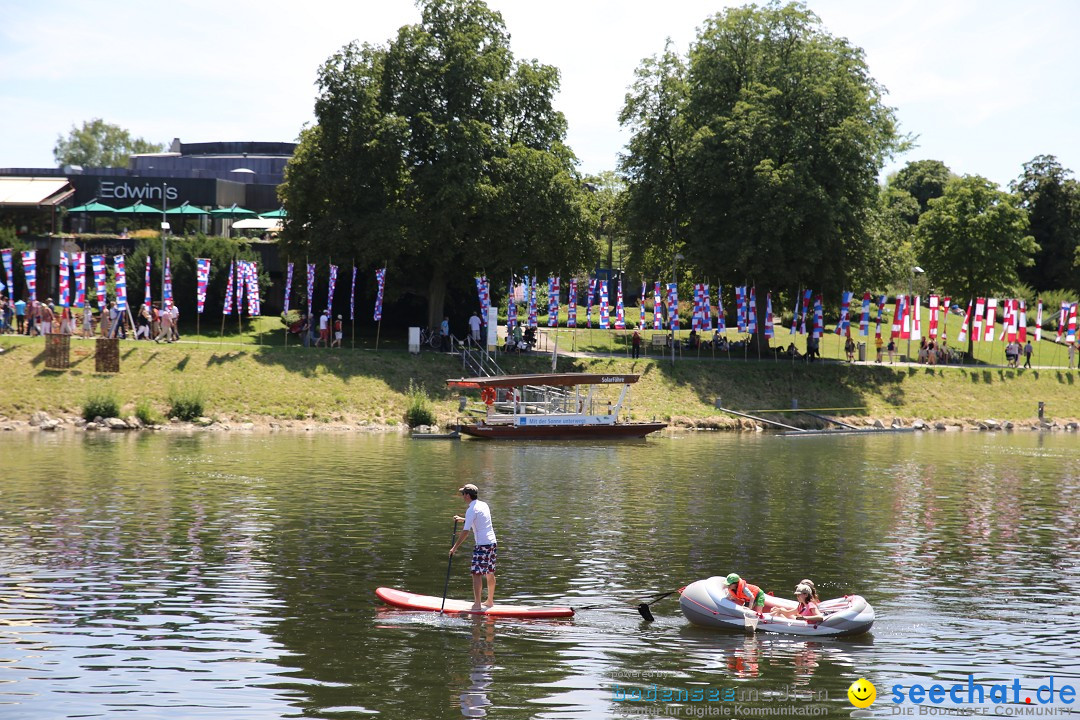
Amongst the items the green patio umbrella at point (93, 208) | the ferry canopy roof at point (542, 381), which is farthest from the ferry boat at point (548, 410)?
the green patio umbrella at point (93, 208)

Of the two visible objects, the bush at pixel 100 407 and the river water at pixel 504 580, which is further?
the bush at pixel 100 407

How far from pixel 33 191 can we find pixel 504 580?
236 ft

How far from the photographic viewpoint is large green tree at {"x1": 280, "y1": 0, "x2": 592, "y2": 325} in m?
69.2

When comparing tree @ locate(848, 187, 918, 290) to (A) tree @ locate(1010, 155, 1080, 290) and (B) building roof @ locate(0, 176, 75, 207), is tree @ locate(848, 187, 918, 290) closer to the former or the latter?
(A) tree @ locate(1010, 155, 1080, 290)

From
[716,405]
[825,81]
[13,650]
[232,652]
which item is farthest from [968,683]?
[825,81]

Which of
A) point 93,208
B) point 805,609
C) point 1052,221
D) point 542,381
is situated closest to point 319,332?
point 542,381

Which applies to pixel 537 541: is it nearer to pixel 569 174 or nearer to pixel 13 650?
pixel 13 650

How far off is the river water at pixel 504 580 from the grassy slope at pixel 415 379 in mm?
11184

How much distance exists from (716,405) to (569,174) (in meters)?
18.9

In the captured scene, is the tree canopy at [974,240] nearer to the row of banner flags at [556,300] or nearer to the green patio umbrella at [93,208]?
the row of banner flags at [556,300]

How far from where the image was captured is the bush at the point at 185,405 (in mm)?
57562

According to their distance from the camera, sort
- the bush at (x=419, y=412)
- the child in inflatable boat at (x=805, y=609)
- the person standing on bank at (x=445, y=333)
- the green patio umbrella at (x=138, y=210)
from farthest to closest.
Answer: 1. the green patio umbrella at (x=138, y=210)
2. the person standing on bank at (x=445, y=333)
3. the bush at (x=419, y=412)
4. the child in inflatable boat at (x=805, y=609)

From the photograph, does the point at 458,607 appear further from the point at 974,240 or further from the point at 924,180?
the point at 924,180

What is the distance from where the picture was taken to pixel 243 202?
92.8m
